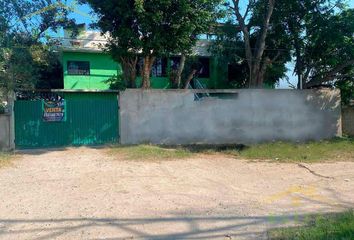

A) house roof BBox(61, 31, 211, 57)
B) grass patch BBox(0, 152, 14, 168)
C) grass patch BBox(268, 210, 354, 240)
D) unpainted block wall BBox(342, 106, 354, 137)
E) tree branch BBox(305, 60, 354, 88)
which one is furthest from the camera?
house roof BBox(61, 31, 211, 57)

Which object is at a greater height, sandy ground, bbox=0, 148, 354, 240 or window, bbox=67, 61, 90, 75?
window, bbox=67, 61, 90, 75

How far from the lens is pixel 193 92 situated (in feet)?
48.4

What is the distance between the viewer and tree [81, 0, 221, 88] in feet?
43.0

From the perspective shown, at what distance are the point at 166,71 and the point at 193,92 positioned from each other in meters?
10.0

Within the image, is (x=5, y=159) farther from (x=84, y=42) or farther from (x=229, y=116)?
(x=84, y=42)

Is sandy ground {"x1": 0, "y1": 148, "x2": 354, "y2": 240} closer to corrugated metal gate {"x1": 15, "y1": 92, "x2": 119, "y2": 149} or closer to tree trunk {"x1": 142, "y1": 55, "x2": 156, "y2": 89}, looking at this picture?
corrugated metal gate {"x1": 15, "y1": 92, "x2": 119, "y2": 149}

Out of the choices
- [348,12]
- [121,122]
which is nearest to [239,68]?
[348,12]

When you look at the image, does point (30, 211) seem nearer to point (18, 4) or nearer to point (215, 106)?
point (215, 106)

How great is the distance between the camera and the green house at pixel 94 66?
22875 mm

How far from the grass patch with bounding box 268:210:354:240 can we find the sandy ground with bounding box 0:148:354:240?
0.83 feet

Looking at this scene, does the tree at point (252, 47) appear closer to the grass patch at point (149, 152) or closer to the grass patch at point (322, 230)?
the grass patch at point (149, 152)

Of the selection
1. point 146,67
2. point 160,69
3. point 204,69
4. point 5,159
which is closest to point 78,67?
point 160,69

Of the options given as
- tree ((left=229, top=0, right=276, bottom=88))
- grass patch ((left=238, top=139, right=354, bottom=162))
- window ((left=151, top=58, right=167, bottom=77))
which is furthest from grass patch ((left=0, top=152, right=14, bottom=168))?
window ((left=151, top=58, right=167, bottom=77))

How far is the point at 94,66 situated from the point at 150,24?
1103 centimetres
